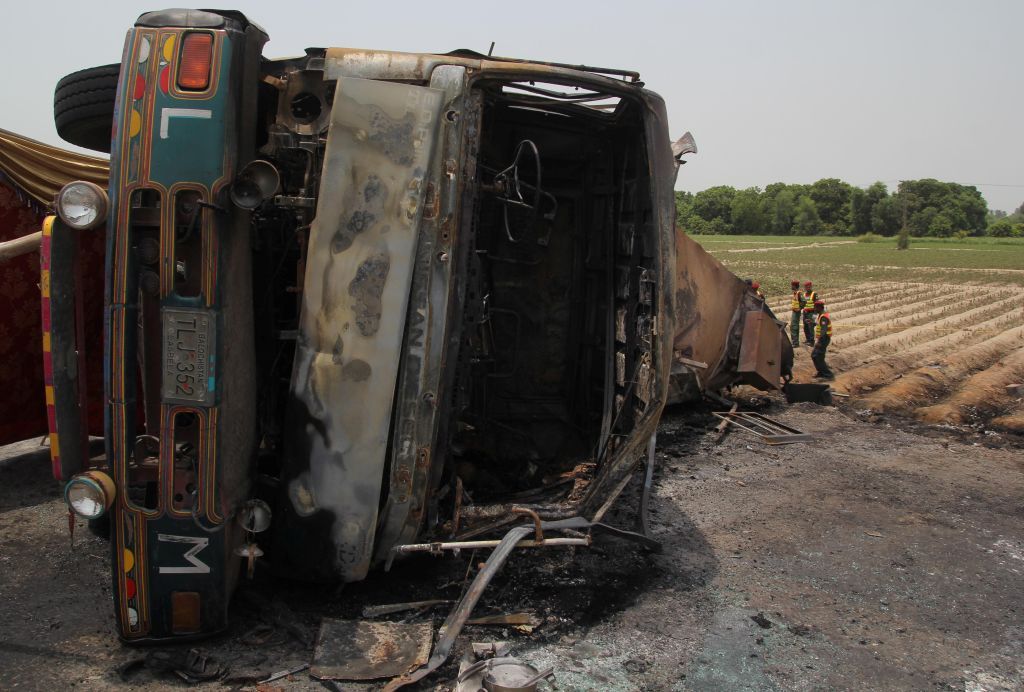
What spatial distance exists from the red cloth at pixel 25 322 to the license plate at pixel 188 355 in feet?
8.84

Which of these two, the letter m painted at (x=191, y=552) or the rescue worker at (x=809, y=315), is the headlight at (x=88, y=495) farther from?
the rescue worker at (x=809, y=315)

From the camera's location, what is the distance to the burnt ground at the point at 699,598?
295cm

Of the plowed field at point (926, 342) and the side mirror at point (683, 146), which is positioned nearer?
the side mirror at point (683, 146)

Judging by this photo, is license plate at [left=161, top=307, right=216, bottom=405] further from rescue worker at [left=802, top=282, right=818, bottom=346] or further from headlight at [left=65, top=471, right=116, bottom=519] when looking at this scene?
rescue worker at [left=802, top=282, right=818, bottom=346]

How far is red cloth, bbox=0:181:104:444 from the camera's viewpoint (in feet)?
16.7

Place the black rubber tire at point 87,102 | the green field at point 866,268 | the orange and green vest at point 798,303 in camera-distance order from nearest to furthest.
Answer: the black rubber tire at point 87,102
the orange and green vest at point 798,303
the green field at point 866,268

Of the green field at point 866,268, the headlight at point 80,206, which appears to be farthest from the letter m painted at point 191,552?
the green field at point 866,268

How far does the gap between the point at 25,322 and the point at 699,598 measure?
14.8 feet

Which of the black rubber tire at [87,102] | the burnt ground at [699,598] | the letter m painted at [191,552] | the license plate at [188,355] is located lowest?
the burnt ground at [699,598]

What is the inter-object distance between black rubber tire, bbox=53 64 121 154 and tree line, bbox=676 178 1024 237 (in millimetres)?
68672

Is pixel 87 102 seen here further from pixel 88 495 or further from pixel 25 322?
pixel 25 322

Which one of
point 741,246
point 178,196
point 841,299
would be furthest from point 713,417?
point 741,246

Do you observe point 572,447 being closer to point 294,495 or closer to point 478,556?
point 478,556

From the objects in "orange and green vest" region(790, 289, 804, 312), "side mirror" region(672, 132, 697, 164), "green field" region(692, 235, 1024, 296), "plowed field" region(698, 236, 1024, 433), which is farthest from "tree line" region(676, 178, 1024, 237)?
"side mirror" region(672, 132, 697, 164)
